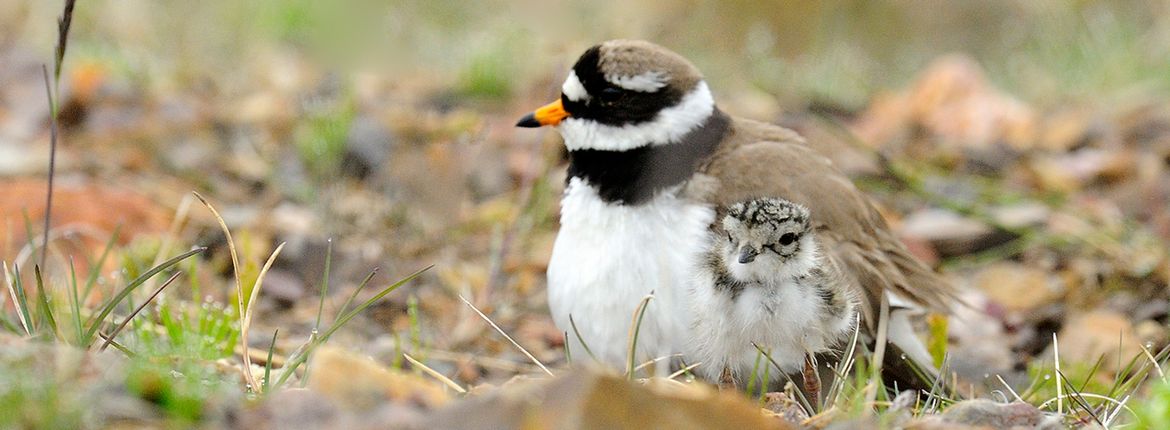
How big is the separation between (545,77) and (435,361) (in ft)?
11.8

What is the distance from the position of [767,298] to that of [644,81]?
0.91 meters

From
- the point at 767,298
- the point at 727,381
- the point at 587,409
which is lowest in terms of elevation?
the point at 727,381

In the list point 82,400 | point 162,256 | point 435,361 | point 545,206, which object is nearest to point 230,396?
point 82,400

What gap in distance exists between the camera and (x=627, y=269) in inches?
159

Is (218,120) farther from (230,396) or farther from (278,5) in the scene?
(230,396)

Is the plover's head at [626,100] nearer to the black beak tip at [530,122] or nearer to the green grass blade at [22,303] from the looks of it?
the black beak tip at [530,122]

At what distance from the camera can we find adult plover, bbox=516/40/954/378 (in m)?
4.03

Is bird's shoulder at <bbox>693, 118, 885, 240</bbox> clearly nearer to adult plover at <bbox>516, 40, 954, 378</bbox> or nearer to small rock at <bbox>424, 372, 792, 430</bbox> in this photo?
adult plover at <bbox>516, 40, 954, 378</bbox>

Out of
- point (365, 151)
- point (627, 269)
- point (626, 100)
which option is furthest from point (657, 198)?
point (365, 151)

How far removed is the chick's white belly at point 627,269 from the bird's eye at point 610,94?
0.27m

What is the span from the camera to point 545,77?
789 centimetres

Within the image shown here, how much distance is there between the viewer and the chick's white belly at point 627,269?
13.0ft

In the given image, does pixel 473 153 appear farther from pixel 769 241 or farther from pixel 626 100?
pixel 769 241

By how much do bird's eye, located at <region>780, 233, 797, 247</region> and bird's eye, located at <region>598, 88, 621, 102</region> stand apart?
844 millimetres
